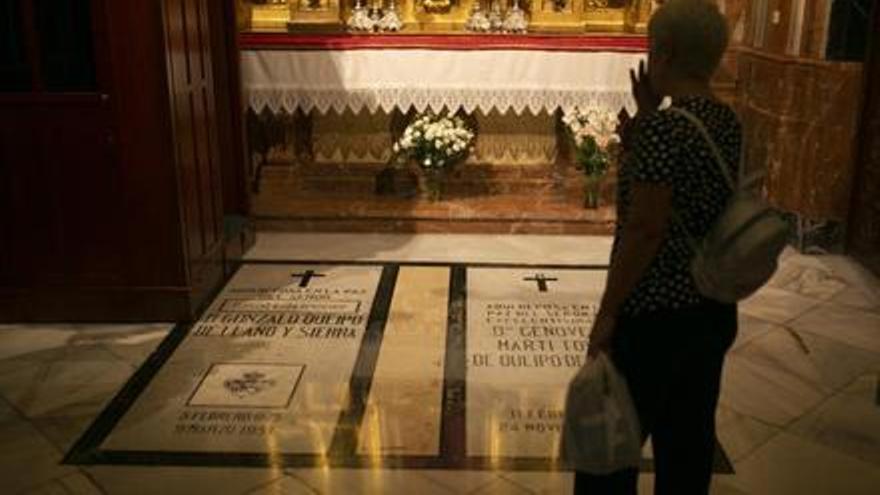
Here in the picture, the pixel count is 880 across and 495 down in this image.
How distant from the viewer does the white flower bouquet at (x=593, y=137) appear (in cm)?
616

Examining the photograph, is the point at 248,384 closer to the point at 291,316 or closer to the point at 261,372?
the point at 261,372

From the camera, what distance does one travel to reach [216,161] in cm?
522

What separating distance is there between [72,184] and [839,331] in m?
3.72

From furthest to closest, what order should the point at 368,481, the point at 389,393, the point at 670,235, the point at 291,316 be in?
the point at 291,316 < the point at 389,393 < the point at 368,481 < the point at 670,235

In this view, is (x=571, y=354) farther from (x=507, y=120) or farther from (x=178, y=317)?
(x=507, y=120)

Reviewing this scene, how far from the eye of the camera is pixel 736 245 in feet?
6.46

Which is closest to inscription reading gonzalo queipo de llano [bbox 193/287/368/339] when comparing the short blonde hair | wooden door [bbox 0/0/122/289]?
wooden door [bbox 0/0/122/289]

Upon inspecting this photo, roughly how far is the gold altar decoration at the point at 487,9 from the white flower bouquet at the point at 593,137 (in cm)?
139

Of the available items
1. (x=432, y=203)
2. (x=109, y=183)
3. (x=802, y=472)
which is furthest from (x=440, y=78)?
(x=802, y=472)

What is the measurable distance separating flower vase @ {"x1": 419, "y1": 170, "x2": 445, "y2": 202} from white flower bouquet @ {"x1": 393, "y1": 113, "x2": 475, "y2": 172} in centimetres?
5

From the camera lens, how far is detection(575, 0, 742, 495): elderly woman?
1918mm

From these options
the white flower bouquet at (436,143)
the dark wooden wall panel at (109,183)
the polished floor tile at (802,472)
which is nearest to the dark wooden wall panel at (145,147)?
the dark wooden wall panel at (109,183)

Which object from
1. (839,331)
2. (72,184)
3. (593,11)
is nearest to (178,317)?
(72,184)

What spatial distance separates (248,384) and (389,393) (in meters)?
0.60
